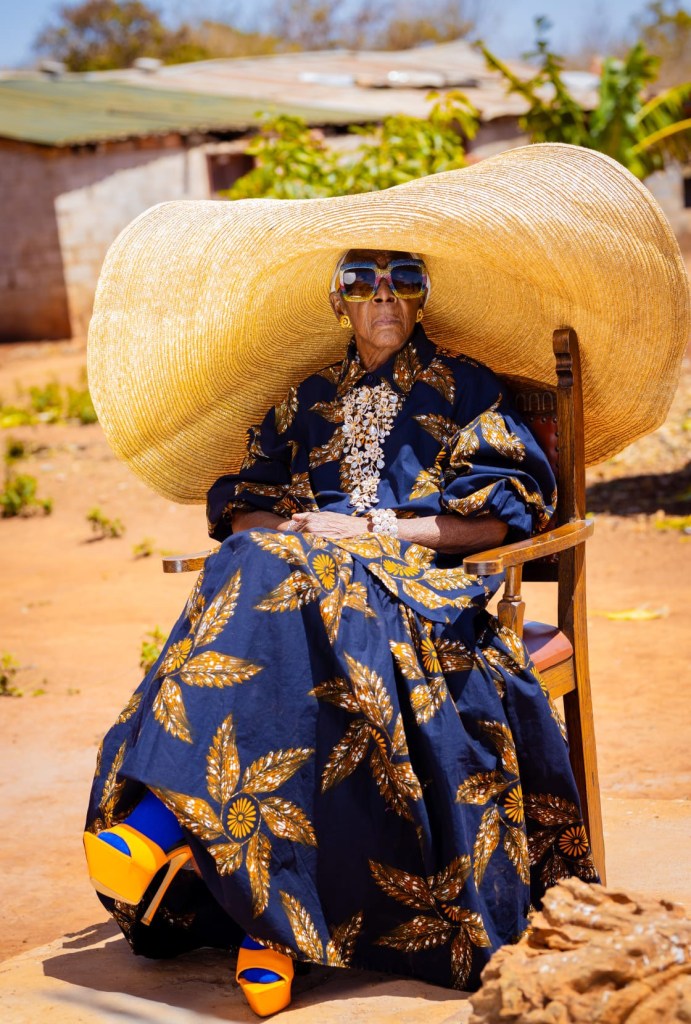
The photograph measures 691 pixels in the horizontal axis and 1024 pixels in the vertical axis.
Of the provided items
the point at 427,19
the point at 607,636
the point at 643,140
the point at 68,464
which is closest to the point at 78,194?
the point at 68,464

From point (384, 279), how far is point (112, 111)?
17.2 meters

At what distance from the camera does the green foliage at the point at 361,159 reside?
821 centimetres

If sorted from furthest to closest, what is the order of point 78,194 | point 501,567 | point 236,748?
point 78,194, point 501,567, point 236,748

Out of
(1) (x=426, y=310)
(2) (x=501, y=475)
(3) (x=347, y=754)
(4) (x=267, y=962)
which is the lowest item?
(4) (x=267, y=962)

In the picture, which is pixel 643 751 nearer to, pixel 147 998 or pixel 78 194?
pixel 147 998

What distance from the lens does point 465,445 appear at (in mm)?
3375

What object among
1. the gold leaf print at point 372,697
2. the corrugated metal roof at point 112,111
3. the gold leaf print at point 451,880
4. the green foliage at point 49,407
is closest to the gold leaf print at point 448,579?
the gold leaf print at point 372,697

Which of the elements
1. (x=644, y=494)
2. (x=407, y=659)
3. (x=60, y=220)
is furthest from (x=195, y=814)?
(x=60, y=220)

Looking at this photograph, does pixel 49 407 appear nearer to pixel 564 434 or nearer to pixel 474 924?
pixel 564 434

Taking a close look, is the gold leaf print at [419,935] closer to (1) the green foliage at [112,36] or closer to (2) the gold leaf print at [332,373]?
(2) the gold leaf print at [332,373]

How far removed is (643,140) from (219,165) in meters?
9.94

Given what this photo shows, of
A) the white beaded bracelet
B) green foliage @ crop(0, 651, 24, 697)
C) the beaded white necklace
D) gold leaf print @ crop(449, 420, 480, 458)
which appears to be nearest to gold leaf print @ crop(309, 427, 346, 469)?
the beaded white necklace

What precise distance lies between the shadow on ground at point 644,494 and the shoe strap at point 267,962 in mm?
6248

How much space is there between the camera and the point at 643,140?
34.4ft
